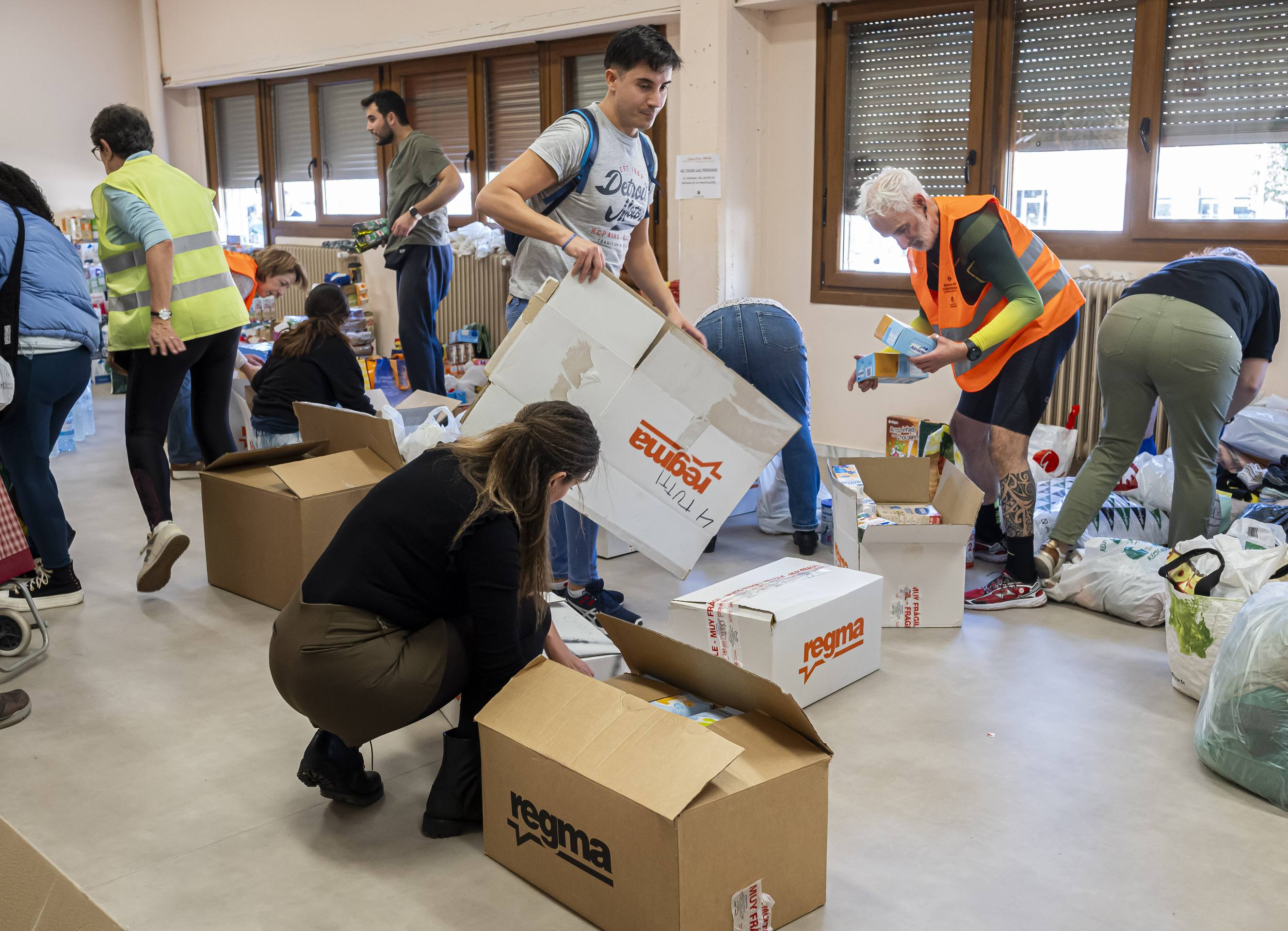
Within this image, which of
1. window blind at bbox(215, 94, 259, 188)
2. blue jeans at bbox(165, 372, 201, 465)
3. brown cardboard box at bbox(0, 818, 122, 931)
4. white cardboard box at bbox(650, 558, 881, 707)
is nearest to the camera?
brown cardboard box at bbox(0, 818, 122, 931)

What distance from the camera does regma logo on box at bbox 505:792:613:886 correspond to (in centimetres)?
164

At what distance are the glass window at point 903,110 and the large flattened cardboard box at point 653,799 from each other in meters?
3.55

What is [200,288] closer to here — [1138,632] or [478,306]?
[1138,632]

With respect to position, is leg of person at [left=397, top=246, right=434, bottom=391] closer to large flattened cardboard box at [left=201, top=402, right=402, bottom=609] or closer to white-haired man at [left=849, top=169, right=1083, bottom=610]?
large flattened cardboard box at [left=201, top=402, right=402, bottom=609]

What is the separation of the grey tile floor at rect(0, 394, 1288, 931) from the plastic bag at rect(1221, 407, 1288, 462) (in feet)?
3.88

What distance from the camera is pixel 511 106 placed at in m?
6.77

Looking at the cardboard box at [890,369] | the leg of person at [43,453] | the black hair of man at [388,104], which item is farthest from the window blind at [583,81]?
the leg of person at [43,453]

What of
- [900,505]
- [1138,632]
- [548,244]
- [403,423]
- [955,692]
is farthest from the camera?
[403,423]

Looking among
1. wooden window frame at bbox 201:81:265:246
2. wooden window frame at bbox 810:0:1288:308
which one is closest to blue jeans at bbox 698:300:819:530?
wooden window frame at bbox 810:0:1288:308

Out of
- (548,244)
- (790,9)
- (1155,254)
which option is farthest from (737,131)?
(548,244)

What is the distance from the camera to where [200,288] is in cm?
338

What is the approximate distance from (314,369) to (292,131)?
209 inches

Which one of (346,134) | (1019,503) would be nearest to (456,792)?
(1019,503)

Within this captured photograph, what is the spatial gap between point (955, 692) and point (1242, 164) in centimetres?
291
